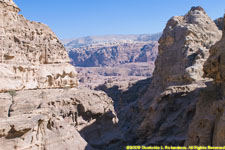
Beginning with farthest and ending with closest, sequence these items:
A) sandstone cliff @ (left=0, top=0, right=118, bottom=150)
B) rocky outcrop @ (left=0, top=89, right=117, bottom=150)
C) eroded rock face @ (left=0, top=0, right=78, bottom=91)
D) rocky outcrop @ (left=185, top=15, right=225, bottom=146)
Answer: eroded rock face @ (left=0, top=0, right=78, bottom=91) < sandstone cliff @ (left=0, top=0, right=118, bottom=150) < rocky outcrop @ (left=0, top=89, right=117, bottom=150) < rocky outcrop @ (left=185, top=15, right=225, bottom=146)

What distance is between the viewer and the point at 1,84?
21.5m

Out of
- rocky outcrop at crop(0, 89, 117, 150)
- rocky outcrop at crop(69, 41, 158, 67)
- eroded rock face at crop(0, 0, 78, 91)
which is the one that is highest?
rocky outcrop at crop(69, 41, 158, 67)

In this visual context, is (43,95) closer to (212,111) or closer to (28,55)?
(28,55)

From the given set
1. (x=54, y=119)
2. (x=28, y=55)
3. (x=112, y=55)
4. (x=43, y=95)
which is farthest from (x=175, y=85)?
(x=112, y=55)

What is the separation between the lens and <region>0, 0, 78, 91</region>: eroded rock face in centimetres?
2305

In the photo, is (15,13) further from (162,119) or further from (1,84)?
(162,119)

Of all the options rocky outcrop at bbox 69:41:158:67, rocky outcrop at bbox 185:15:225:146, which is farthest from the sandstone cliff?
rocky outcrop at bbox 69:41:158:67

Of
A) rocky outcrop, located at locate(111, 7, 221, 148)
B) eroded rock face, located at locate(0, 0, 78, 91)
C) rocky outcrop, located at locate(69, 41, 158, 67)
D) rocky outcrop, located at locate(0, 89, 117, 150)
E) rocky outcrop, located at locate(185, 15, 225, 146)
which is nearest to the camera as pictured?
rocky outcrop, located at locate(185, 15, 225, 146)

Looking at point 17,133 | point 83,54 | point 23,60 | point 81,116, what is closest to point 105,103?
point 81,116

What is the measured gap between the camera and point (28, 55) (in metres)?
25.2

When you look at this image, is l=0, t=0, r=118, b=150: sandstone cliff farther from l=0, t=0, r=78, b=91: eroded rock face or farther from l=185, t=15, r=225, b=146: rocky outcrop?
l=185, t=15, r=225, b=146: rocky outcrop

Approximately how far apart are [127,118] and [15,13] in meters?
22.6

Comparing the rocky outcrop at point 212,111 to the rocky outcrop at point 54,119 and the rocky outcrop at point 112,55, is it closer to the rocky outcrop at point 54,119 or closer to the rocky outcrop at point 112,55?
the rocky outcrop at point 54,119

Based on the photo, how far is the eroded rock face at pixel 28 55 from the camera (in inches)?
907
